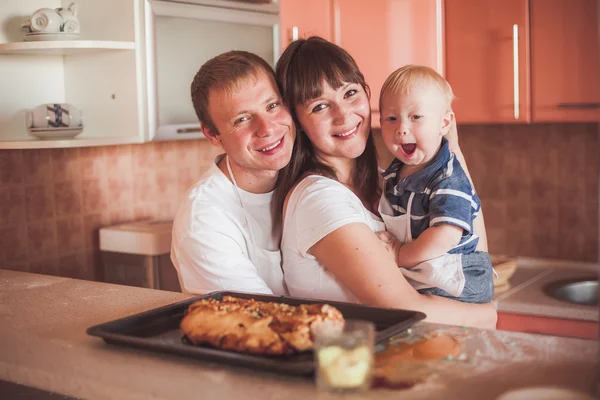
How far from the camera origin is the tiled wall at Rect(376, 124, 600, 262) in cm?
316

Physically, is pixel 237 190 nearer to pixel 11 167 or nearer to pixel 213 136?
pixel 213 136

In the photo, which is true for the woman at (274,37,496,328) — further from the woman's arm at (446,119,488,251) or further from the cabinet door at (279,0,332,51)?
the cabinet door at (279,0,332,51)

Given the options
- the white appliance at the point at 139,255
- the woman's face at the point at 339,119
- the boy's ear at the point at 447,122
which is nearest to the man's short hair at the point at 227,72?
the woman's face at the point at 339,119

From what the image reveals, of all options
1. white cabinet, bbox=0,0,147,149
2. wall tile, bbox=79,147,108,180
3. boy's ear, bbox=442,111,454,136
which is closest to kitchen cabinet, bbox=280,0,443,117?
white cabinet, bbox=0,0,147,149

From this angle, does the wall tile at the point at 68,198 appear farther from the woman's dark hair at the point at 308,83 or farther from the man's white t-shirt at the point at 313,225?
the man's white t-shirt at the point at 313,225

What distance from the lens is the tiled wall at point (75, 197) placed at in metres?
2.57

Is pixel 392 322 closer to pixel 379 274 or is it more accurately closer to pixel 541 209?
pixel 379 274

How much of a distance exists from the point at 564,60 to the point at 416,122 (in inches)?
43.6

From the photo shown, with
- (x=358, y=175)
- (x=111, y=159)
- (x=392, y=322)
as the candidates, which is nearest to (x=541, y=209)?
(x=358, y=175)

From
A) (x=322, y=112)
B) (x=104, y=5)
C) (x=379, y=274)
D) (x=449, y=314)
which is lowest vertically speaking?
(x=449, y=314)

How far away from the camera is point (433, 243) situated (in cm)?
175

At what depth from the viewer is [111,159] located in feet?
9.52

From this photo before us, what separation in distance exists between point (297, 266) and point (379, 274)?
0.76ft

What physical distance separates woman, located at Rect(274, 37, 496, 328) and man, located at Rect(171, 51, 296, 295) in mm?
55
